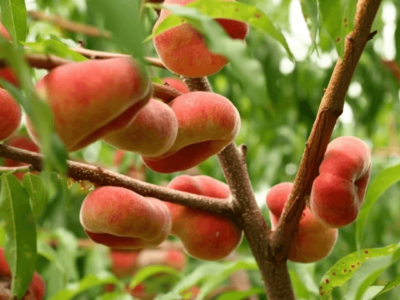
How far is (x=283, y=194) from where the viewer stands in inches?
31.6

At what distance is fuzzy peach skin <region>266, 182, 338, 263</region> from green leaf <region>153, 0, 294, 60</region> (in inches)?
12.8

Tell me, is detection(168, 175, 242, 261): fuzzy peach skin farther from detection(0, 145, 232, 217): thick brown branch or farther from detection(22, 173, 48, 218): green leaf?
detection(22, 173, 48, 218): green leaf

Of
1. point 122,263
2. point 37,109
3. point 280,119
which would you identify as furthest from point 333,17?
point 122,263

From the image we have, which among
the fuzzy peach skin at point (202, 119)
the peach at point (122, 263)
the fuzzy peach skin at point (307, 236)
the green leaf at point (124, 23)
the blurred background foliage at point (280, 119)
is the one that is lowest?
the peach at point (122, 263)

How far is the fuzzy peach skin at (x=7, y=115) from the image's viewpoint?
0.57 metres

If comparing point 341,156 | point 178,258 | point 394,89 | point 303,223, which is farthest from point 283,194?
point 178,258

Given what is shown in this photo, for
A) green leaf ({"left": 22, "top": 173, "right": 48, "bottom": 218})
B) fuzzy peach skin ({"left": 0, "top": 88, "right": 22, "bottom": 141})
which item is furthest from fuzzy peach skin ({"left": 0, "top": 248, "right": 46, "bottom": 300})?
fuzzy peach skin ({"left": 0, "top": 88, "right": 22, "bottom": 141})

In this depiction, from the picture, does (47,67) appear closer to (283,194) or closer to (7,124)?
(7,124)

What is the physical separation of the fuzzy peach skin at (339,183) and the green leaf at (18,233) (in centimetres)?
32

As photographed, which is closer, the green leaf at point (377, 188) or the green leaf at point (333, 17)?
the green leaf at point (333, 17)

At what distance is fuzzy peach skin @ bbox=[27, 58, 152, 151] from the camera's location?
0.42 m

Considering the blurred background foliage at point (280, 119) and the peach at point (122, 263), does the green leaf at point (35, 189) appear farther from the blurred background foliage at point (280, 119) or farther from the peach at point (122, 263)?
the peach at point (122, 263)

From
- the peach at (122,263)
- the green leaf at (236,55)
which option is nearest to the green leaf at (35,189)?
the green leaf at (236,55)

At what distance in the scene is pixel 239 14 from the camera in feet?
1.61
